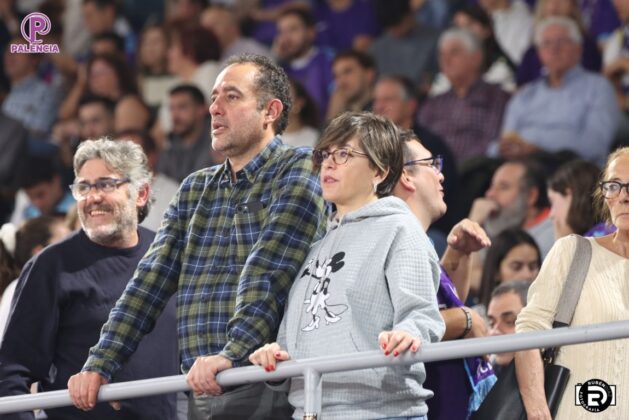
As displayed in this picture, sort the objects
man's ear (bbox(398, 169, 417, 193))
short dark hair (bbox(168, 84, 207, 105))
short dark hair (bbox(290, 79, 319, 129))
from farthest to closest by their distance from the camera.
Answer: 1. short dark hair (bbox(168, 84, 207, 105))
2. short dark hair (bbox(290, 79, 319, 129))
3. man's ear (bbox(398, 169, 417, 193))

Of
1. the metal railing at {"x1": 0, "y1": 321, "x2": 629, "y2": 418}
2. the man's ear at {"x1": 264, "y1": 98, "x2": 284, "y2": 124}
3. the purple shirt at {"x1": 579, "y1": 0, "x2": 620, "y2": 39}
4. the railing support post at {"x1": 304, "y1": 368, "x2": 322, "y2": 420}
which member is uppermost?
the purple shirt at {"x1": 579, "y1": 0, "x2": 620, "y2": 39}

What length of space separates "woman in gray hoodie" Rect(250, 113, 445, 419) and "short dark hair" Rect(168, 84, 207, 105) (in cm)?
533

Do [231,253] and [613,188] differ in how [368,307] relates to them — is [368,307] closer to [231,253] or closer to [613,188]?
[231,253]

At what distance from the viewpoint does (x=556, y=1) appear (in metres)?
9.43

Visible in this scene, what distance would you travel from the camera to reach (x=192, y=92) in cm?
989

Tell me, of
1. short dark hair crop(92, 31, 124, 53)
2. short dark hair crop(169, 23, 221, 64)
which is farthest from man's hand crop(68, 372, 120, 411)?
short dark hair crop(92, 31, 124, 53)

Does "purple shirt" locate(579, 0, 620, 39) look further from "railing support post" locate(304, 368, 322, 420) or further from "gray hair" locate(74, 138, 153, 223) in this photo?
"railing support post" locate(304, 368, 322, 420)

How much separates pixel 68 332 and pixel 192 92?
15.3ft

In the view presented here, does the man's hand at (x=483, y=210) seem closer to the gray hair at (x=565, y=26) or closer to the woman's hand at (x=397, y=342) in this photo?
the gray hair at (x=565, y=26)

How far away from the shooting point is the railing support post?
4.23m

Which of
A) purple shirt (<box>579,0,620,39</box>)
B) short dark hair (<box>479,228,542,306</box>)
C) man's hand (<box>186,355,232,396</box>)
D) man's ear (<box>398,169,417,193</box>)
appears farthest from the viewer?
purple shirt (<box>579,0,620,39</box>)

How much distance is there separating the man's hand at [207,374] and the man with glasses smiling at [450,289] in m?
0.82

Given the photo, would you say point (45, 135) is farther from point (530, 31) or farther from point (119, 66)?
point (530, 31)

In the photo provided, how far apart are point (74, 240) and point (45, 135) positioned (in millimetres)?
5878
